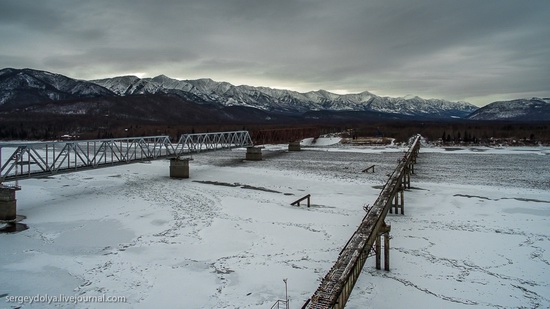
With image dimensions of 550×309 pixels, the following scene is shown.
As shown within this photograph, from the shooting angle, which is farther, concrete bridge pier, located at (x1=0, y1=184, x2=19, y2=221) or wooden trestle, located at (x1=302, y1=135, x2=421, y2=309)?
concrete bridge pier, located at (x1=0, y1=184, x2=19, y2=221)

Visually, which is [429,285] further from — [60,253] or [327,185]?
[327,185]

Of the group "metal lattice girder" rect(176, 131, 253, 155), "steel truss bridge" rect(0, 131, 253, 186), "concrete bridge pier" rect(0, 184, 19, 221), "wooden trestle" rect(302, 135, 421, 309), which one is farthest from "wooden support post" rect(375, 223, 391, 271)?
"metal lattice girder" rect(176, 131, 253, 155)

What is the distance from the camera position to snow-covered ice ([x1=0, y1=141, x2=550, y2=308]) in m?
13.4

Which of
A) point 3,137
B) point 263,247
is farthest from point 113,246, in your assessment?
point 3,137

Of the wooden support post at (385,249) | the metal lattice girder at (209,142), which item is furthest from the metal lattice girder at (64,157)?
the wooden support post at (385,249)

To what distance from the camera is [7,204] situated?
72.7 feet

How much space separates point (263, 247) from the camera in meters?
18.1

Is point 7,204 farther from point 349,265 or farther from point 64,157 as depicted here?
point 349,265

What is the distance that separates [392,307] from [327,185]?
2318 centimetres

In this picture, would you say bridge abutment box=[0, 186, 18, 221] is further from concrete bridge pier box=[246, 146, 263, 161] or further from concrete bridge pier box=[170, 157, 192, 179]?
concrete bridge pier box=[246, 146, 263, 161]

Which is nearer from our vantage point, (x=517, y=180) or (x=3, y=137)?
(x=517, y=180)

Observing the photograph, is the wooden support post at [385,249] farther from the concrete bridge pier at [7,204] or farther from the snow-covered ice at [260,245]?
the concrete bridge pier at [7,204]

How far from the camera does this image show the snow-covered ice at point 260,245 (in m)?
13.4

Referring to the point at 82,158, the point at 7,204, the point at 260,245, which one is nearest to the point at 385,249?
the point at 260,245
